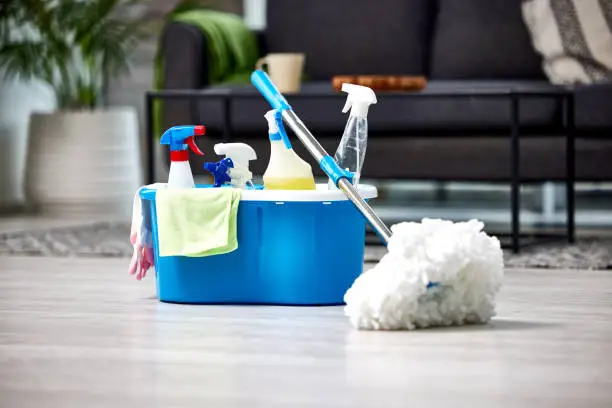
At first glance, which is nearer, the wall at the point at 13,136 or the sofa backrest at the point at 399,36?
the sofa backrest at the point at 399,36

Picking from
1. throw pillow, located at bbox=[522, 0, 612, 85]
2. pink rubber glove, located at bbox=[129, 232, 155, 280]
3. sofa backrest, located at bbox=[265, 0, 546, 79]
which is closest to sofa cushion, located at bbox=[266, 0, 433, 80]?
sofa backrest, located at bbox=[265, 0, 546, 79]

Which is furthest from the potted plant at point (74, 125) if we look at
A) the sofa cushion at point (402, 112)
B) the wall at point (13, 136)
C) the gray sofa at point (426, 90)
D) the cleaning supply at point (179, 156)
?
the cleaning supply at point (179, 156)

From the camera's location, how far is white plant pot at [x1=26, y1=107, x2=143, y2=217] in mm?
4316

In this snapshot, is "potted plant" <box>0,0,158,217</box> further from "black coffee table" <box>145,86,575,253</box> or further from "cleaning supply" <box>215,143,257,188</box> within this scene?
"cleaning supply" <box>215,143,257,188</box>

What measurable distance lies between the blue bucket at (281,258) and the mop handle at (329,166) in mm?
36

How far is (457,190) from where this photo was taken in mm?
5090

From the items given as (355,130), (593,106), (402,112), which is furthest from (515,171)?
(355,130)

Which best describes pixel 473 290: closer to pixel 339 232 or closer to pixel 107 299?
pixel 339 232

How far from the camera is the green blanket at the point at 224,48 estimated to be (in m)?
3.72

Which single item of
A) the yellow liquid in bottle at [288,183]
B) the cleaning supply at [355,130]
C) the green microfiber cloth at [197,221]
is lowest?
the green microfiber cloth at [197,221]

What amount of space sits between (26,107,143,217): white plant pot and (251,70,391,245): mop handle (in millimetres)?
2277

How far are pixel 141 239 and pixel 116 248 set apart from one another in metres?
0.94

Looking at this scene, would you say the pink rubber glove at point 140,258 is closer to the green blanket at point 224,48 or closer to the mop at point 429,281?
the mop at point 429,281

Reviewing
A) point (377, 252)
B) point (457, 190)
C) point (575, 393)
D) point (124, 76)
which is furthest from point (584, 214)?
point (575, 393)
